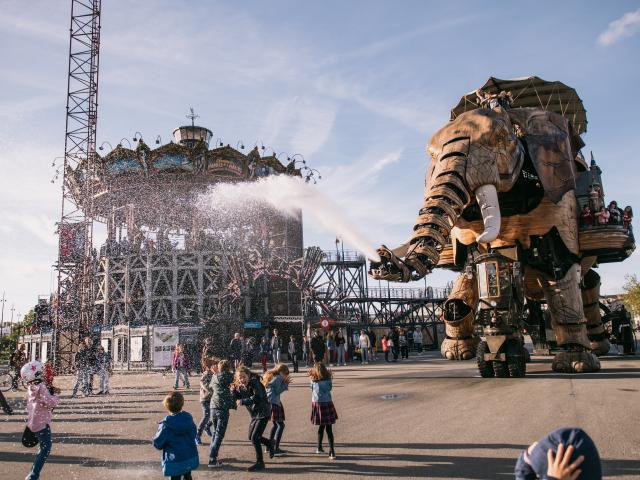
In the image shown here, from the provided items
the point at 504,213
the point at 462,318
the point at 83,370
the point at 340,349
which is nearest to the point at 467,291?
the point at 462,318

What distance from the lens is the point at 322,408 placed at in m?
6.84

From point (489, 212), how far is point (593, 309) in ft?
25.7

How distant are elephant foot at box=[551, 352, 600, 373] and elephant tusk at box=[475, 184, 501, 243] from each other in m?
3.96

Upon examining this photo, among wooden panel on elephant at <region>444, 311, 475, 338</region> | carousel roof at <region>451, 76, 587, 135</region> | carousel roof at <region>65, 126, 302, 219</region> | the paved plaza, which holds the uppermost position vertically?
carousel roof at <region>65, 126, 302, 219</region>

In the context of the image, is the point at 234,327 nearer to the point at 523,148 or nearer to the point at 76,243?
the point at 76,243

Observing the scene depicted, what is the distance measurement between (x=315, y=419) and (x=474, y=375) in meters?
8.06

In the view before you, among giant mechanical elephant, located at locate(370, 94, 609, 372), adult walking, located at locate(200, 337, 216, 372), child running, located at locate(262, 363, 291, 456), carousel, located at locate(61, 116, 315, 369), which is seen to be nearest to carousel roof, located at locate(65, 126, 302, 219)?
carousel, located at locate(61, 116, 315, 369)

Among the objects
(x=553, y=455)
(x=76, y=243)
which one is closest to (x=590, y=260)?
(x=553, y=455)

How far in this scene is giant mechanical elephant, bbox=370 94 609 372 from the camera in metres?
11.0

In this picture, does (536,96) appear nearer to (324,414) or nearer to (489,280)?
(489,280)

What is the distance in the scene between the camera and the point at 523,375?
40.7ft

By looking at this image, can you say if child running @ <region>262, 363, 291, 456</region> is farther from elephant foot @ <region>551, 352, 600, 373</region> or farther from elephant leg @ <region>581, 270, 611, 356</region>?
elephant leg @ <region>581, 270, 611, 356</region>

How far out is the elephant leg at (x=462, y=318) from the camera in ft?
47.6

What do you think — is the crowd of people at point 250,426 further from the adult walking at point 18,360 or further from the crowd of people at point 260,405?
the adult walking at point 18,360
